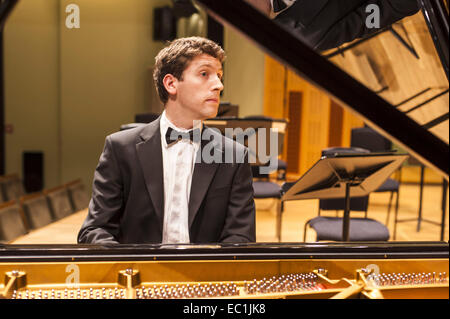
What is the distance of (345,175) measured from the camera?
2.62 m

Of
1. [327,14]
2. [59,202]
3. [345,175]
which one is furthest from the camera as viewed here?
[59,202]

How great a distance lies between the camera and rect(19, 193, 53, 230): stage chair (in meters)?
3.70

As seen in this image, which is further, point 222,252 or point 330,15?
point 330,15

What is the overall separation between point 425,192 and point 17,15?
20.4 ft

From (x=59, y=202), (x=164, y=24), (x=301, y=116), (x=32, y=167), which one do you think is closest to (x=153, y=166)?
(x=59, y=202)

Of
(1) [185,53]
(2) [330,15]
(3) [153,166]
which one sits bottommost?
(3) [153,166]

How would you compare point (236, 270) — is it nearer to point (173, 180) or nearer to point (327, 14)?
point (173, 180)

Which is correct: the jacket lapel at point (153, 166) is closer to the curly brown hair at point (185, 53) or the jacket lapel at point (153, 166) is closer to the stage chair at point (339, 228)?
the curly brown hair at point (185, 53)

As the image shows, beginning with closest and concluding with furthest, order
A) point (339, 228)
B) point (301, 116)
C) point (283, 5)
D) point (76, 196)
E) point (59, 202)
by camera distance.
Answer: point (283, 5) < point (339, 228) < point (59, 202) < point (76, 196) < point (301, 116)

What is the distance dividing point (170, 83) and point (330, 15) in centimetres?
108

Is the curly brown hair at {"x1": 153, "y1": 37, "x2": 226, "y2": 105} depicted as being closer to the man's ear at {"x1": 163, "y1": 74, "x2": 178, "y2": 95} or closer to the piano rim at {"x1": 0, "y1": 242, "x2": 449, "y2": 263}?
the man's ear at {"x1": 163, "y1": 74, "x2": 178, "y2": 95}

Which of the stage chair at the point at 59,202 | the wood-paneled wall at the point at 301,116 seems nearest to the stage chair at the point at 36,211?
the stage chair at the point at 59,202

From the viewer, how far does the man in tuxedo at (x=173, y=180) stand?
1828mm

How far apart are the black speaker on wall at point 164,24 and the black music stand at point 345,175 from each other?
4323 mm
